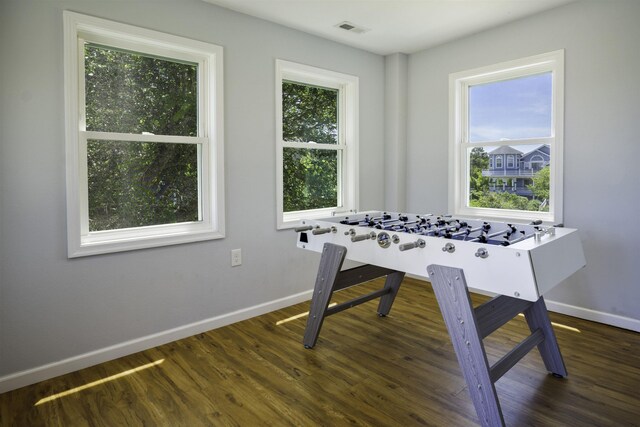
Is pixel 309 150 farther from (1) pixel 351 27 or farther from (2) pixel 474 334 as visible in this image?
(2) pixel 474 334

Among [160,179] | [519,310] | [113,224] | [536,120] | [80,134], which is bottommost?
[519,310]

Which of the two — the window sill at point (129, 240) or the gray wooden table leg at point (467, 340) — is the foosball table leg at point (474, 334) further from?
the window sill at point (129, 240)

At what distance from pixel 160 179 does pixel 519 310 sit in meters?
2.38

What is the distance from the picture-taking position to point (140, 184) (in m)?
2.70

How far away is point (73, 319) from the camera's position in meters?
2.38

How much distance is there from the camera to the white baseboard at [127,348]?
221cm

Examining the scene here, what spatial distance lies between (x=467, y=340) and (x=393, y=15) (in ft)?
8.31

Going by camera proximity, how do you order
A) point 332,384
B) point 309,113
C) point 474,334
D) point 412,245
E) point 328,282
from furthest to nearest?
point 309,113
point 328,282
point 332,384
point 412,245
point 474,334

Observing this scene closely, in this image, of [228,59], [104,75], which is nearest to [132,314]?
[104,75]

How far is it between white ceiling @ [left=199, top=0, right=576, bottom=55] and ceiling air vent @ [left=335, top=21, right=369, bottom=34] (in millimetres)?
39

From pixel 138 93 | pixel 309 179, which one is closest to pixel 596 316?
pixel 309 179

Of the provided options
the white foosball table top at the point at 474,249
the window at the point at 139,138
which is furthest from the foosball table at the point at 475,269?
the window at the point at 139,138

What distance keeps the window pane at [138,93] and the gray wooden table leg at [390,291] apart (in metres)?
1.83

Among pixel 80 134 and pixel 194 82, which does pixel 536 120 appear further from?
pixel 80 134
